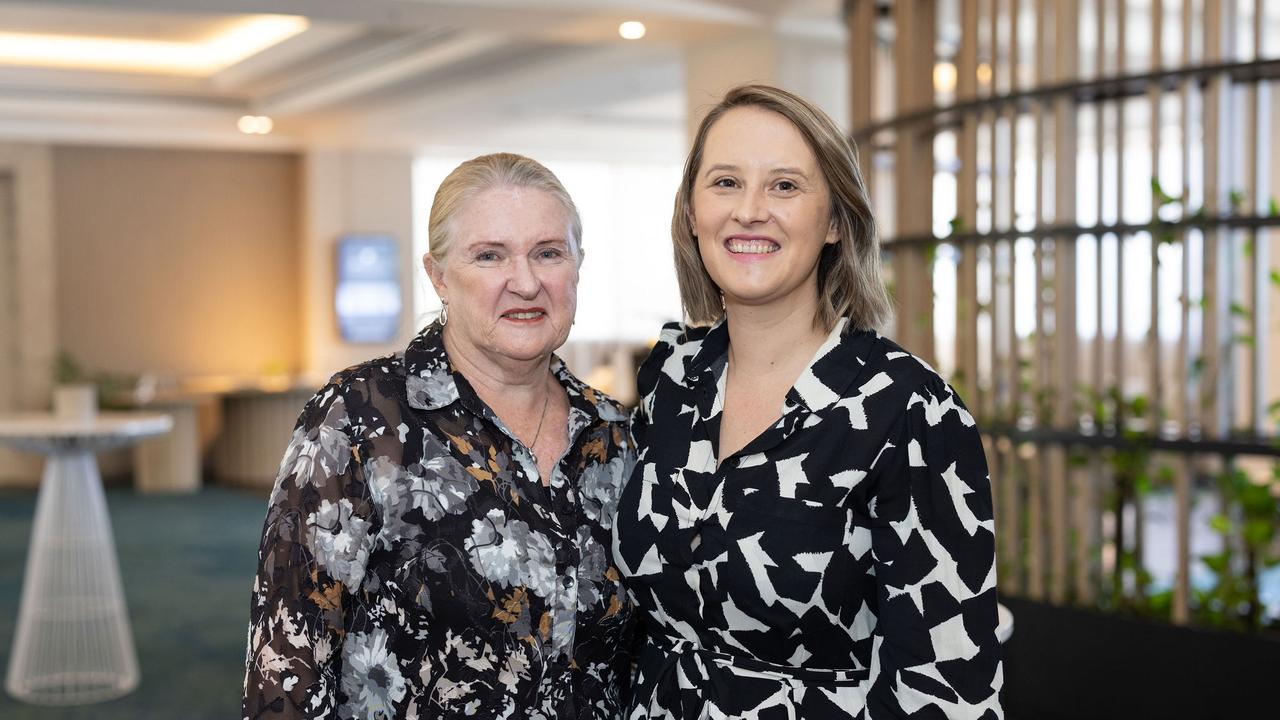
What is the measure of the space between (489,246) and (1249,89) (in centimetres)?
327

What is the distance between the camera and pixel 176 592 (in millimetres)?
7336

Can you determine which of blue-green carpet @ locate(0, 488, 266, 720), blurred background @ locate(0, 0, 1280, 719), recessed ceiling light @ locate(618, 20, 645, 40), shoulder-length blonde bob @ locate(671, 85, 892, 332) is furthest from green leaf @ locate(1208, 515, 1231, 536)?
recessed ceiling light @ locate(618, 20, 645, 40)

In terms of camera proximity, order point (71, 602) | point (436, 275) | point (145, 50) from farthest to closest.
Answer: point (145, 50) → point (71, 602) → point (436, 275)

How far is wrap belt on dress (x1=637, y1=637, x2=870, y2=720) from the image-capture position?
1825mm

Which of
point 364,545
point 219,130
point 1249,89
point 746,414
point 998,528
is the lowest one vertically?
point 998,528

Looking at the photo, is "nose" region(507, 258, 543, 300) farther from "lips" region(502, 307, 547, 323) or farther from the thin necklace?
the thin necklace

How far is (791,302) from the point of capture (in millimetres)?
1969

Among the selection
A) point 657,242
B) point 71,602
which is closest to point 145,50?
point 71,602

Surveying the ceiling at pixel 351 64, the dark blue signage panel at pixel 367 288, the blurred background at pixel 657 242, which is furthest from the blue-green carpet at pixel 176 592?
the ceiling at pixel 351 64

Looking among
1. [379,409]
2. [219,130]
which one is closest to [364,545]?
[379,409]

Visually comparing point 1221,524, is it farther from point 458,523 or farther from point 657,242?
point 657,242

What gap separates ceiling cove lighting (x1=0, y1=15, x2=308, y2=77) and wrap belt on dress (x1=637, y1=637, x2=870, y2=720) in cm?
828

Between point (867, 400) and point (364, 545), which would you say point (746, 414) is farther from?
point (364, 545)

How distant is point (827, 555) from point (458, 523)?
1.82 feet
